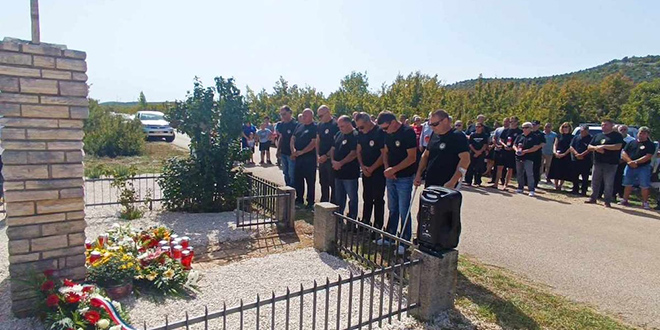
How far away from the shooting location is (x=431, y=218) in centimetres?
397

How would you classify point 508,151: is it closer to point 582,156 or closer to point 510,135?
point 510,135

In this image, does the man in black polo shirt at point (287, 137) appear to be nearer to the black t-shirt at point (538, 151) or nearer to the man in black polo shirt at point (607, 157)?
the black t-shirt at point (538, 151)

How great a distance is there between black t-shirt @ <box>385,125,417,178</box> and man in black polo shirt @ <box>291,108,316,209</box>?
2.56m

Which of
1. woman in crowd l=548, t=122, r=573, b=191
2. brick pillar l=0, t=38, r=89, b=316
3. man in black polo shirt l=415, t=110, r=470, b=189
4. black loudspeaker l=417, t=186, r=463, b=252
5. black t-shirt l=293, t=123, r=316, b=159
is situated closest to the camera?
brick pillar l=0, t=38, r=89, b=316

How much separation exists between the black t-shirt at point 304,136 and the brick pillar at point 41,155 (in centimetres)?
456

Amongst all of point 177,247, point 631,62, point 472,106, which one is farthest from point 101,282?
point 631,62

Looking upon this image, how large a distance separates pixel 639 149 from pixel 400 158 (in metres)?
6.47

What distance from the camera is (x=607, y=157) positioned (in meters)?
9.00

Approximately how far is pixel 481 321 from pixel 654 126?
63.7ft

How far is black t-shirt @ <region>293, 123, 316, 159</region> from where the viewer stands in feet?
26.4

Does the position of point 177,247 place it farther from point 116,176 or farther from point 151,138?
point 151,138

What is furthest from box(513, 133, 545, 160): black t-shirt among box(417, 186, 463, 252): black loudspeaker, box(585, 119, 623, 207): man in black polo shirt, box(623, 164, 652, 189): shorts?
box(417, 186, 463, 252): black loudspeaker

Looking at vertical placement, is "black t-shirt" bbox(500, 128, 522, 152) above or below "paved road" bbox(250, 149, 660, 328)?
above

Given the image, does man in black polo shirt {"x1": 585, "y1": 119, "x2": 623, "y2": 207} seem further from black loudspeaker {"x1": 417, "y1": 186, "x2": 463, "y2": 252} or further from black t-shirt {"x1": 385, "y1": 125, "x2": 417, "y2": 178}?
black loudspeaker {"x1": 417, "y1": 186, "x2": 463, "y2": 252}
